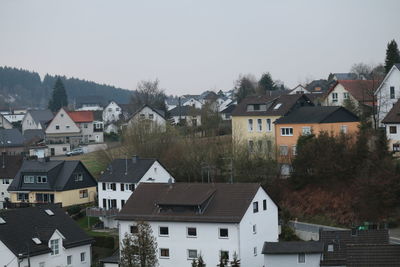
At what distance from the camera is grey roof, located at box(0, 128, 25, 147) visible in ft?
299

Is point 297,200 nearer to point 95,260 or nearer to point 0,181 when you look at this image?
point 95,260

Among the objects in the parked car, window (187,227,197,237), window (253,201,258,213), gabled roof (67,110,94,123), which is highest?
gabled roof (67,110,94,123)

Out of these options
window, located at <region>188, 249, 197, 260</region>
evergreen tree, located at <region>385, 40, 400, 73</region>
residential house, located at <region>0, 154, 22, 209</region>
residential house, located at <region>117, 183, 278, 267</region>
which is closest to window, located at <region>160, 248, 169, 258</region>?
residential house, located at <region>117, 183, 278, 267</region>

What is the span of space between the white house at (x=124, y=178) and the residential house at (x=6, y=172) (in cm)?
1163

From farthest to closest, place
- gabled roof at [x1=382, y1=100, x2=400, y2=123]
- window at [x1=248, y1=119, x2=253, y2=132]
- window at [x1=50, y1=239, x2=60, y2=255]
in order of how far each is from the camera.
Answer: window at [x1=248, y1=119, x2=253, y2=132]
gabled roof at [x1=382, y1=100, x2=400, y2=123]
window at [x1=50, y1=239, x2=60, y2=255]

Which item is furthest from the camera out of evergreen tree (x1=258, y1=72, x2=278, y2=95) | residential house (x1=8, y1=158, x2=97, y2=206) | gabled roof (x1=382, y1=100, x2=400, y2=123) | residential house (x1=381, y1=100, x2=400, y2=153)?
evergreen tree (x1=258, y1=72, x2=278, y2=95)

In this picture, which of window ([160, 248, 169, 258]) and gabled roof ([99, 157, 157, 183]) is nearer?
window ([160, 248, 169, 258])

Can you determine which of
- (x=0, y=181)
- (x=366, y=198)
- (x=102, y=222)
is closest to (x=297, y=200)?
(x=366, y=198)

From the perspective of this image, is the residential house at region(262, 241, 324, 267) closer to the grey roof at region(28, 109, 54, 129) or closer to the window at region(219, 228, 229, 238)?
the window at region(219, 228, 229, 238)

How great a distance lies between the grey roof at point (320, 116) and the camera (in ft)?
190

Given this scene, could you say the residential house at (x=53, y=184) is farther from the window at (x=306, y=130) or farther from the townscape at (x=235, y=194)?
the window at (x=306, y=130)

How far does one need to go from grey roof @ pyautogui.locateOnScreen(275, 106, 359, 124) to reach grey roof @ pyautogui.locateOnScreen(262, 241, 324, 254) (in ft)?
69.6

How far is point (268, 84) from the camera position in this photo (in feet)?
388

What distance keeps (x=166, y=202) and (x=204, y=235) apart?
332 centimetres
